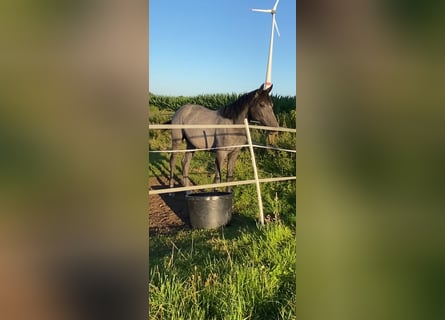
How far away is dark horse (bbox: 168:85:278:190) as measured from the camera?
17.5 ft

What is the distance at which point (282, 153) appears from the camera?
663cm

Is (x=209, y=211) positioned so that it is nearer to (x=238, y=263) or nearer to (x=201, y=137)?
(x=201, y=137)

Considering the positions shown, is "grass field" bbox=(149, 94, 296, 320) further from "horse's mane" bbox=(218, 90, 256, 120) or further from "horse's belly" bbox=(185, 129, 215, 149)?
"horse's mane" bbox=(218, 90, 256, 120)

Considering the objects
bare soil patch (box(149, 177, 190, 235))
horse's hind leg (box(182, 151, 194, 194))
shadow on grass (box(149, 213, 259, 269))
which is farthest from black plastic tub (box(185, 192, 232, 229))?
horse's hind leg (box(182, 151, 194, 194))

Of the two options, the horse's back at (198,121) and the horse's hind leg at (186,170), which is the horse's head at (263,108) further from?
the horse's hind leg at (186,170)

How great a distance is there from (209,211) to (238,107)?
1726 millimetres

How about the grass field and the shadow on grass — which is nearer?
the grass field

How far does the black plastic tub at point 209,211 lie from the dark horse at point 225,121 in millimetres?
1181

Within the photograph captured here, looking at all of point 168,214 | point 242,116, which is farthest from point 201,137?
point 168,214
